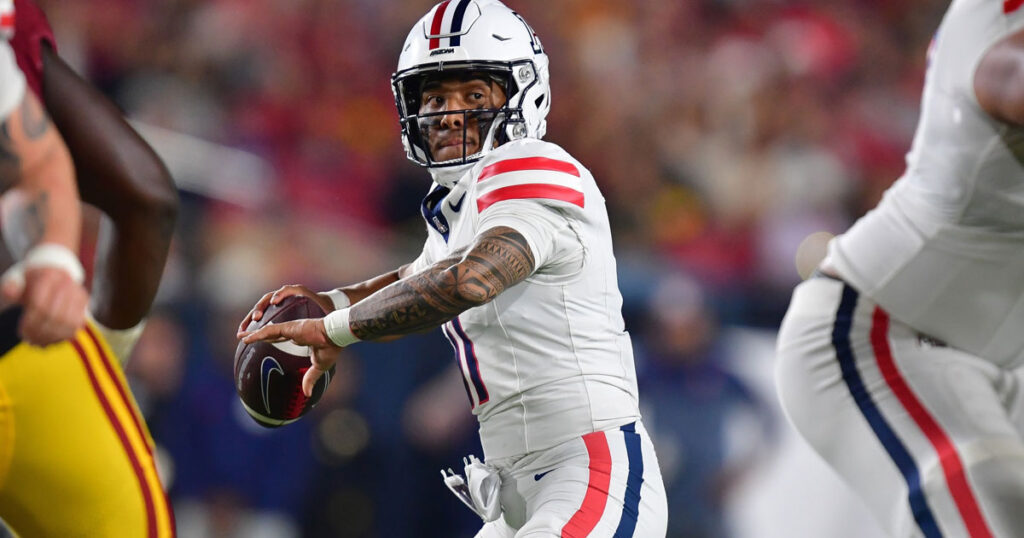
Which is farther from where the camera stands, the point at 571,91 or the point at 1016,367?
the point at 571,91

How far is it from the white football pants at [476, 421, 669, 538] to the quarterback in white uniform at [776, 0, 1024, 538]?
1.25 feet

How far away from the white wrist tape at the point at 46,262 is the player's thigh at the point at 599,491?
3.60ft

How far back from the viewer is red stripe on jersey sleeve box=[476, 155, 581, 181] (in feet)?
9.13

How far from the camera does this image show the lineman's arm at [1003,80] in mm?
2137

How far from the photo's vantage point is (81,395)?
2256 millimetres

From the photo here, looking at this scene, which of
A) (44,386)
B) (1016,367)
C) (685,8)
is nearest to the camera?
(44,386)

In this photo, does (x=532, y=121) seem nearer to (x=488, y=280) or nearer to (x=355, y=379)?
(x=488, y=280)

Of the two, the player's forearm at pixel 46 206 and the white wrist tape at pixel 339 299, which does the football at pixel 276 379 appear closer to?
the white wrist tape at pixel 339 299

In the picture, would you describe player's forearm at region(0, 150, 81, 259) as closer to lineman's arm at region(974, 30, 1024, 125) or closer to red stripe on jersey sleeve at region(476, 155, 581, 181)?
red stripe on jersey sleeve at region(476, 155, 581, 181)

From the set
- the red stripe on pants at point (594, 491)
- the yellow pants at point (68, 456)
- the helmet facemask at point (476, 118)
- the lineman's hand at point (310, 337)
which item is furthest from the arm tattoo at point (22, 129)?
the red stripe on pants at point (594, 491)

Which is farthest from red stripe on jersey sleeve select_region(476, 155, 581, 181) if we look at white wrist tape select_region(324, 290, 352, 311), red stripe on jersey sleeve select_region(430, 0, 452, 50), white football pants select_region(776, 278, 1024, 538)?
white wrist tape select_region(324, 290, 352, 311)

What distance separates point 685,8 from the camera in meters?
6.68

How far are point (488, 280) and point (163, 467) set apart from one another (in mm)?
2854

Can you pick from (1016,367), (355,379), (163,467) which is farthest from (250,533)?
(1016,367)
